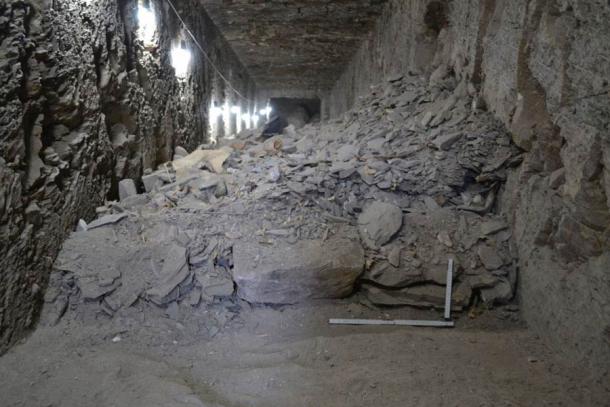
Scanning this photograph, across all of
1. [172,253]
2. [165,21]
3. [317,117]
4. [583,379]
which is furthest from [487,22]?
[317,117]

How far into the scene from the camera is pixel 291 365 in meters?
2.78

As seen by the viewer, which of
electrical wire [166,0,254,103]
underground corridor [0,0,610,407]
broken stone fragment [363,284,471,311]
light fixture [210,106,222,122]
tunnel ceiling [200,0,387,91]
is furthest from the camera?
light fixture [210,106,222,122]

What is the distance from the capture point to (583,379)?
97.0 inches

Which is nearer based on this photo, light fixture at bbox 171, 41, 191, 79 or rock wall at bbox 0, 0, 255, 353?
rock wall at bbox 0, 0, 255, 353

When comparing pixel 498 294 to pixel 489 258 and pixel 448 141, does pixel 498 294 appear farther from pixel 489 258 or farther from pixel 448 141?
pixel 448 141

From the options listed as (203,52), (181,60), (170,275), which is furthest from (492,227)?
(203,52)

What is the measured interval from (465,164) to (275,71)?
10.8 metres

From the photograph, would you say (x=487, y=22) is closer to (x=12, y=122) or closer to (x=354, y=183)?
(x=354, y=183)

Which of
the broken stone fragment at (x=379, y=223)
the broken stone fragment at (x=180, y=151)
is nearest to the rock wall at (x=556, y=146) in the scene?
the broken stone fragment at (x=379, y=223)

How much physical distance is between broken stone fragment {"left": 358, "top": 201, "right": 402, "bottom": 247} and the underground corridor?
20 millimetres

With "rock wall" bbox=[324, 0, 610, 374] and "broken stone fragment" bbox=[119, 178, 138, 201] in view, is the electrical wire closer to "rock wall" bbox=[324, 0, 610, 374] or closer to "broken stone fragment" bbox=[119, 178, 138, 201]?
"broken stone fragment" bbox=[119, 178, 138, 201]

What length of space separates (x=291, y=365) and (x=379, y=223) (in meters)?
1.52

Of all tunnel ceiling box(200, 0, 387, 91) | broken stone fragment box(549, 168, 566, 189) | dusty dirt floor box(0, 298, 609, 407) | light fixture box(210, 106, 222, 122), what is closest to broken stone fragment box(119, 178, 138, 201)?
dusty dirt floor box(0, 298, 609, 407)

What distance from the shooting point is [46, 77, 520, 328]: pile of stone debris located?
3379mm
